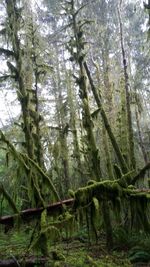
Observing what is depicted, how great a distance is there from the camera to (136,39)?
3241 centimetres

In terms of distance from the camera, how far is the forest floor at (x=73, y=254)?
813cm

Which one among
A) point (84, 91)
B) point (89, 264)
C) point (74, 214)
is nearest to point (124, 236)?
point (89, 264)

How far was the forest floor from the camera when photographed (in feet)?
26.7

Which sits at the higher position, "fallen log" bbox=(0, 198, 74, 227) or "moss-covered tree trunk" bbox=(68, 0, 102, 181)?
"moss-covered tree trunk" bbox=(68, 0, 102, 181)

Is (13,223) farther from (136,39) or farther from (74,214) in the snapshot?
(136,39)

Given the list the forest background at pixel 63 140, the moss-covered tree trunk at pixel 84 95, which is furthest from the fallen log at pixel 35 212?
the moss-covered tree trunk at pixel 84 95

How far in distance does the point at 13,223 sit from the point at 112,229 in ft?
25.9

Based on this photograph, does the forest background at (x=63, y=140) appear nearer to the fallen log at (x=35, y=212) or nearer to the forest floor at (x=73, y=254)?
the fallen log at (x=35, y=212)

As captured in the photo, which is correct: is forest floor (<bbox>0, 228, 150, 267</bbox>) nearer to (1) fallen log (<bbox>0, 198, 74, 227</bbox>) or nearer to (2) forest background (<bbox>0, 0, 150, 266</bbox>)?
(2) forest background (<bbox>0, 0, 150, 266</bbox>)

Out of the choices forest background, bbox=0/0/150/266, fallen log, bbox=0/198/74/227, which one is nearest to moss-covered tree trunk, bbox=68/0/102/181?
forest background, bbox=0/0/150/266

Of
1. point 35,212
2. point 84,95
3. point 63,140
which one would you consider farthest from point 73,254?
point 63,140

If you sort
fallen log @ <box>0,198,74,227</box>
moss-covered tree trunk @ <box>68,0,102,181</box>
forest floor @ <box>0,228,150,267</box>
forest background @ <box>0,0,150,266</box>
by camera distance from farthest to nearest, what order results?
moss-covered tree trunk @ <box>68,0,102,181</box>, forest floor @ <box>0,228,150,267</box>, forest background @ <box>0,0,150,266</box>, fallen log @ <box>0,198,74,227</box>

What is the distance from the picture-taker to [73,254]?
10.1m

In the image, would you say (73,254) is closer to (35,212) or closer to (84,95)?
(84,95)
